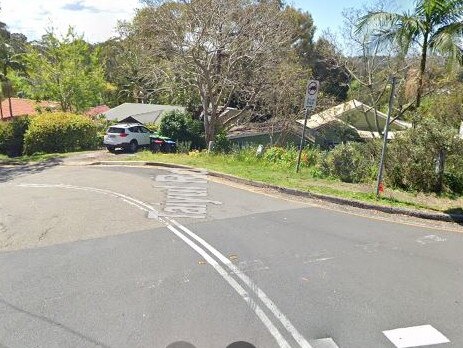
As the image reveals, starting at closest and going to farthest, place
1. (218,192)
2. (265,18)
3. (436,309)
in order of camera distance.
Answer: (436,309) → (218,192) → (265,18)

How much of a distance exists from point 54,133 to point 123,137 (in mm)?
5173

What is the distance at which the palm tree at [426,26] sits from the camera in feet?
43.8

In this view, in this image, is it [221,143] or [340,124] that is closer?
[221,143]

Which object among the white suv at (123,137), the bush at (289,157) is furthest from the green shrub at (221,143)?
the bush at (289,157)

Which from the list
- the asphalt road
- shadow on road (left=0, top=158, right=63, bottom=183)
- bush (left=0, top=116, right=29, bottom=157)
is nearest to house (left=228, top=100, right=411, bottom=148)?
shadow on road (left=0, top=158, right=63, bottom=183)

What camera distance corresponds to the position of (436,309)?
205 inches

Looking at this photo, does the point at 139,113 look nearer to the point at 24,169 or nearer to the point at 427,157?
the point at 24,169

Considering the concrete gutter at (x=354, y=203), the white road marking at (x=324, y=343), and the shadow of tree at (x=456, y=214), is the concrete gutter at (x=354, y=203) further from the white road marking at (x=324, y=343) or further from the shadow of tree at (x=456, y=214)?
the white road marking at (x=324, y=343)

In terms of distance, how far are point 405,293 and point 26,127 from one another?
26.8 meters

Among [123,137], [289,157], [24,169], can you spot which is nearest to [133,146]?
[123,137]

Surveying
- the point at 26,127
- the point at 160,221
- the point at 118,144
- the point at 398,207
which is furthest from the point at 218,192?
the point at 26,127

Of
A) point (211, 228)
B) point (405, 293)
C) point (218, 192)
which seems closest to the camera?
point (405, 293)

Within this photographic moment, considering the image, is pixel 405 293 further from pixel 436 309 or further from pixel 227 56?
pixel 227 56

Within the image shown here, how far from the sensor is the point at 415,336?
4613 mm
